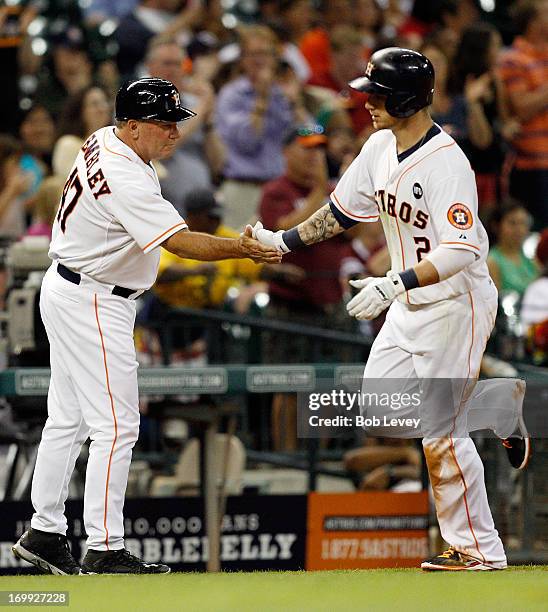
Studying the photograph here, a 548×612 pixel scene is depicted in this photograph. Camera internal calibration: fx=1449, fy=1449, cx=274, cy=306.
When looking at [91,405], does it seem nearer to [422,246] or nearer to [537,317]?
[422,246]

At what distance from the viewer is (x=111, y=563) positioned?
18.6ft

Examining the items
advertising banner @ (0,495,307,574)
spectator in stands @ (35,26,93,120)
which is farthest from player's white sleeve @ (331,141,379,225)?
spectator in stands @ (35,26,93,120)

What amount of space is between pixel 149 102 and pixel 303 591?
202 cm

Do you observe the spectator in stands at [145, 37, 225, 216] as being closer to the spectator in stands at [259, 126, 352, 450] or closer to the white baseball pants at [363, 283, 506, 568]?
the spectator in stands at [259, 126, 352, 450]

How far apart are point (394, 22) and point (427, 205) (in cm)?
852

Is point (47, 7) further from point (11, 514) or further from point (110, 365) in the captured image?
point (110, 365)

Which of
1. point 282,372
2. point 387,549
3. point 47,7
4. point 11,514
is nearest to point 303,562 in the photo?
point 387,549

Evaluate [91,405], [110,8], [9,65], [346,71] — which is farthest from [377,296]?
[110,8]

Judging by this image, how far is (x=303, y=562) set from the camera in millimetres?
7816

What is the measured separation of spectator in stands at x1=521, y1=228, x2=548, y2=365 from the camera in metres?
8.20

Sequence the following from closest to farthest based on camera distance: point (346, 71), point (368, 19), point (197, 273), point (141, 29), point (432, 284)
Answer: point (432, 284), point (197, 273), point (141, 29), point (346, 71), point (368, 19)

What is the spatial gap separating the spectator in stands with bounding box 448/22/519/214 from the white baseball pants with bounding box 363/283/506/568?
16.9 ft

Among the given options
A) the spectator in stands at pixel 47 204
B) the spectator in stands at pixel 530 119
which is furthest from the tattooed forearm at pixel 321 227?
the spectator in stands at pixel 530 119

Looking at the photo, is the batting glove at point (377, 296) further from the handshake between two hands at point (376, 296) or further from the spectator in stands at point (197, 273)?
the spectator in stands at point (197, 273)
